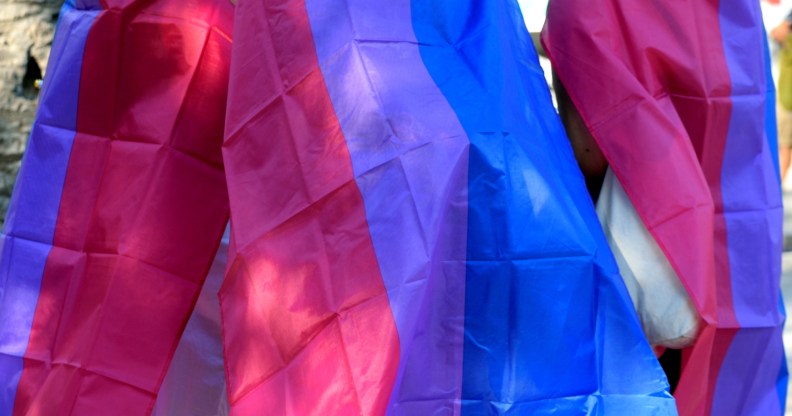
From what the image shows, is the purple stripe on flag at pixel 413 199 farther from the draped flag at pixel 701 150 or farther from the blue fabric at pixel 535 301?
the draped flag at pixel 701 150

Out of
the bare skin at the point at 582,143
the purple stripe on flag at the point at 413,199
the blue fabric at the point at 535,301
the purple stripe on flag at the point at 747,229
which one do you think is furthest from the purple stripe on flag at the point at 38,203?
the purple stripe on flag at the point at 747,229

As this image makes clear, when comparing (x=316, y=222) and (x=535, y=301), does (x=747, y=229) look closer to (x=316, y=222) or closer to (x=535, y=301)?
(x=535, y=301)

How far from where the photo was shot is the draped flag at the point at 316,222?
5.60 feet

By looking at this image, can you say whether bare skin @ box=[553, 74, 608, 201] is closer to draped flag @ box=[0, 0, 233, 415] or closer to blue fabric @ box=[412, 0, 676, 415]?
blue fabric @ box=[412, 0, 676, 415]

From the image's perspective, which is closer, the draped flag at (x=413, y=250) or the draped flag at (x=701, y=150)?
the draped flag at (x=413, y=250)

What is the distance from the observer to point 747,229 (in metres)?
2.02

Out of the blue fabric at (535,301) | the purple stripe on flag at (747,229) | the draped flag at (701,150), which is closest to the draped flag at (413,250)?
the blue fabric at (535,301)

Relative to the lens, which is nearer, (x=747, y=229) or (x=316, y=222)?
(x=316, y=222)

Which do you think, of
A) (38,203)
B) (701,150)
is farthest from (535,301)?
(38,203)

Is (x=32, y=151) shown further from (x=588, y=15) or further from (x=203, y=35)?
(x=588, y=15)

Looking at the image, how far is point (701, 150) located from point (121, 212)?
0.90 metres

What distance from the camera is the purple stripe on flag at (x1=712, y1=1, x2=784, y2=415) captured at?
201 cm

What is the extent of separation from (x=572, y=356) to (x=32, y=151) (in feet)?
3.07

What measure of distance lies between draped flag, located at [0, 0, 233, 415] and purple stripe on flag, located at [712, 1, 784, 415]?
793 mm
